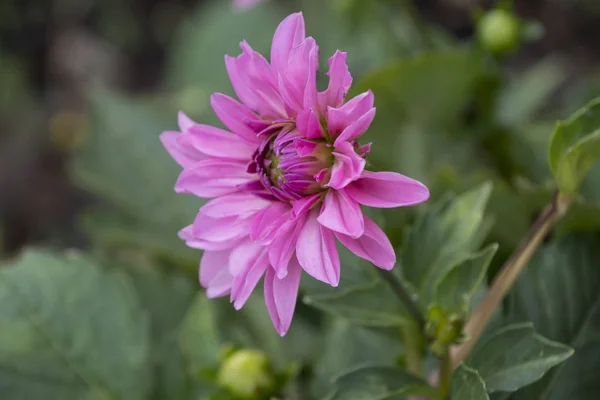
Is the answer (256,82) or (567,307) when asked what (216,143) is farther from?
(567,307)

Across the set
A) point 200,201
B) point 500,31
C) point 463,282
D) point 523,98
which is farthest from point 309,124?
point 523,98

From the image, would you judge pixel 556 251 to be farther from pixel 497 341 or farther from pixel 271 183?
pixel 271 183

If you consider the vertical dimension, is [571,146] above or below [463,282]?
above

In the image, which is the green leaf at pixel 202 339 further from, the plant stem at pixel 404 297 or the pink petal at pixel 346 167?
the pink petal at pixel 346 167

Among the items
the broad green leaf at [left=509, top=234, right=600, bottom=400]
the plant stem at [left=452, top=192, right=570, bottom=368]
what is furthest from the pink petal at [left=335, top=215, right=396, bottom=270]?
the broad green leaf at [left=509, top=234, right=600, bottom=400]

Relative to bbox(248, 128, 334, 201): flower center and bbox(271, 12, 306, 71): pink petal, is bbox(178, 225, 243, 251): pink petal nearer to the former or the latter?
bbox(248, 128, 334, 201): flower center

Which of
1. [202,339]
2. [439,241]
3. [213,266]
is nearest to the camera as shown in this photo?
[213,266]

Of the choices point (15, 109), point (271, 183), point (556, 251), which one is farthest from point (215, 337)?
point (15, 109)
